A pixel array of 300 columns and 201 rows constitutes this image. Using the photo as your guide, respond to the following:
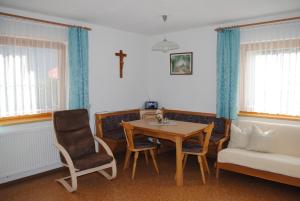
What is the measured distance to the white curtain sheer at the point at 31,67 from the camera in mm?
3494

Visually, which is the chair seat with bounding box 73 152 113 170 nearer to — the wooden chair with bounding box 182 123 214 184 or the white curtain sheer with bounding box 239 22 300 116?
the wooden chair with bounding box 182 123 214 184

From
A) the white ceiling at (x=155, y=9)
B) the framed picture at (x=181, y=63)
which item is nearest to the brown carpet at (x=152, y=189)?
the framed picture at (x=181, y=63)

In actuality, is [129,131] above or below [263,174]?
above

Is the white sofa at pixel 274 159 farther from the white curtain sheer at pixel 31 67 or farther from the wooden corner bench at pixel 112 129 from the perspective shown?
the white curtain sheer at pixel 31 67

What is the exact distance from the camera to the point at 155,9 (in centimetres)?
356

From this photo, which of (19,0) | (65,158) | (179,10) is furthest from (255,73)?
(19,0)

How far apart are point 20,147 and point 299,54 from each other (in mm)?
4380

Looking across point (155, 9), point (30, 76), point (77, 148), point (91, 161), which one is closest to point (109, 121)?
point (77, 148)

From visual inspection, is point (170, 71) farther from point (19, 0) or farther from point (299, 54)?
point (19, 0)

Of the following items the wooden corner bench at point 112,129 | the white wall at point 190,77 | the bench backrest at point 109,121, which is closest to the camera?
the wooden corner bench at point 112,129

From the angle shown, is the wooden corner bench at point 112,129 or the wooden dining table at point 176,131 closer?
the wooden dining table at point 176,131

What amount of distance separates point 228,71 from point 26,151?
11.4 ft

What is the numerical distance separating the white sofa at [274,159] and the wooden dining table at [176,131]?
60cm

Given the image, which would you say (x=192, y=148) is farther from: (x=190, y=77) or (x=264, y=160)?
(x=190, y=77)
